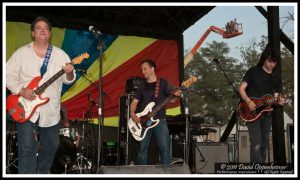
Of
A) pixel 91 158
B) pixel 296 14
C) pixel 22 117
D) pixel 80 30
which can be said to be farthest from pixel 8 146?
pixel 296 14

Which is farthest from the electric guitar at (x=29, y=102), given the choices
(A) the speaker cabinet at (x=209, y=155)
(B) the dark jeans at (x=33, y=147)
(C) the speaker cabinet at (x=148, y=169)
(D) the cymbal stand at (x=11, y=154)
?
(A) the speaker cabinet at (x=209, y=155)

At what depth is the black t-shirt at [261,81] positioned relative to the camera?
17.7 feet

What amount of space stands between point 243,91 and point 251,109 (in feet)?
0.95

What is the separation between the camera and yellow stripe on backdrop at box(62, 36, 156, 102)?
8.58 metres

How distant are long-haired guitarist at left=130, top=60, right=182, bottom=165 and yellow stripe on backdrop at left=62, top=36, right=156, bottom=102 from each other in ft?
10.9

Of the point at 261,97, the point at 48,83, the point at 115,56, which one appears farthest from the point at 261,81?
the point at 115,56

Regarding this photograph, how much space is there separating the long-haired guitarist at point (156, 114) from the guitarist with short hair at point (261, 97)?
1055 mm

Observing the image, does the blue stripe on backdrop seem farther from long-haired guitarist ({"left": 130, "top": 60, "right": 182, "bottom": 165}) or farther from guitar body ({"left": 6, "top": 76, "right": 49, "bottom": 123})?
guitar body ({"left": 6, "top": 76, "right": 49, "bottom": 123})

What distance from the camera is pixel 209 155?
6941 millimetres

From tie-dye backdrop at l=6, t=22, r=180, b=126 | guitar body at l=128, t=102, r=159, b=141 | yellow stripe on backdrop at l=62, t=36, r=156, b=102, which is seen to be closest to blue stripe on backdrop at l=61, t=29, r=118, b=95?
tie-dye backdrop at l=6, t=22, r=180, b=126

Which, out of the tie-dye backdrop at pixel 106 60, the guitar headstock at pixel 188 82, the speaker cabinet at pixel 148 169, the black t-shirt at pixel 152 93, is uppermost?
the tie-dye backdrop at pixel 106 60

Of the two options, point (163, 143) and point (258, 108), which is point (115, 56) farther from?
point (258, 108)

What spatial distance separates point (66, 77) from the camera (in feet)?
13.3

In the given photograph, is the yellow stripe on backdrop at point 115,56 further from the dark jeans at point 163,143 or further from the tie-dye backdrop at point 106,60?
the dark jeans at point 163,143
